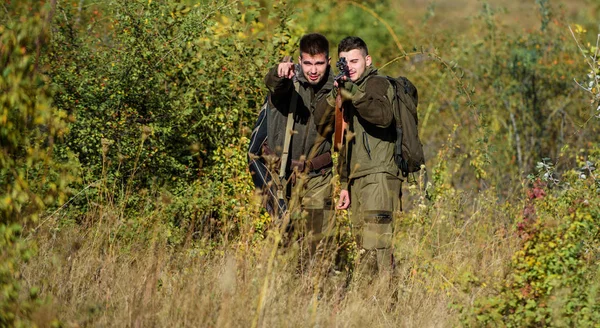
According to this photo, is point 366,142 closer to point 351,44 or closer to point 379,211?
point 379,211

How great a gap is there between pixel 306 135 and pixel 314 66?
0.48 m

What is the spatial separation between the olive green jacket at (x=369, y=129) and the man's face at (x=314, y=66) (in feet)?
0.79

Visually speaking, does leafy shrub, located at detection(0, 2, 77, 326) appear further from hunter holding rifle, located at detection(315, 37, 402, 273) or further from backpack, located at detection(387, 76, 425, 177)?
backpack, located at detection(387, 76, 425, 177)

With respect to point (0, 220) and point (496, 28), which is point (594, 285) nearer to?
point (0, 220)

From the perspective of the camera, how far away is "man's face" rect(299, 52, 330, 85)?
5.96 meters

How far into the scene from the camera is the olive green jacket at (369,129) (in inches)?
226

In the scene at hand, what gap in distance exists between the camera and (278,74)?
5789mm

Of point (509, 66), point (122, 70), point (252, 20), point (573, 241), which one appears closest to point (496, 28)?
point (509, 66)

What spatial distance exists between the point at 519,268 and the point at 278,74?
2.03 meters

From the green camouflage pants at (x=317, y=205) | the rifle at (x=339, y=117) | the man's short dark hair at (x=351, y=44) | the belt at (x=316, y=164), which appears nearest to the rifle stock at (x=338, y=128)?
the rifle at (x=339, y=117)

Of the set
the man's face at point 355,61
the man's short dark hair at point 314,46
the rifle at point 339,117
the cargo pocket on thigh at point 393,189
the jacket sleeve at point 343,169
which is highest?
the man's short dark hair at point 314,46

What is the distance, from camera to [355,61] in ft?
19.5

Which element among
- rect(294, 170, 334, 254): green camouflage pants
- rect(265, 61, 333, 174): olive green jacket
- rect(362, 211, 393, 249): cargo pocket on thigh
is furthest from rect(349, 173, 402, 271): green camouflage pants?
rect(265, 61, 333, 174): olive green jacket

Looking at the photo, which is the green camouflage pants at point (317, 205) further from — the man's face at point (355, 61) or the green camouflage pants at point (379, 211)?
the man's face at point (355, 61)
